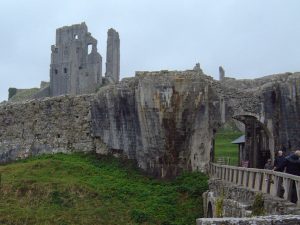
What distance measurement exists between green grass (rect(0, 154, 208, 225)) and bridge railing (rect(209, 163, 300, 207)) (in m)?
2.41

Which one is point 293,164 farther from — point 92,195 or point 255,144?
point 255,144

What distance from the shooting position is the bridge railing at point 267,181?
12.9 m

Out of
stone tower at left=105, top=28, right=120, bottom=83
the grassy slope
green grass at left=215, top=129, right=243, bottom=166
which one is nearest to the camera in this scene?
green grass at left=215, top=129, right=243, bottom=166

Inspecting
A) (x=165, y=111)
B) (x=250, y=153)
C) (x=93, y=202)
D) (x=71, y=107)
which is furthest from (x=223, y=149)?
(x=93, y=202)

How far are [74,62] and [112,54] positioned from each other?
18.5ft

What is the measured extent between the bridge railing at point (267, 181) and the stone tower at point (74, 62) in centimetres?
5721

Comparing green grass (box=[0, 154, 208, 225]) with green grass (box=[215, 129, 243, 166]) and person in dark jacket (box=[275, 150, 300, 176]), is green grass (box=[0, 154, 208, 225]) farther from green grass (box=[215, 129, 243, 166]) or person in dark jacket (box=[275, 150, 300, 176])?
green grass (box=[215, 129, 243, 166])

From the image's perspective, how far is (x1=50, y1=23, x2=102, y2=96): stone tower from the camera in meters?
78.0

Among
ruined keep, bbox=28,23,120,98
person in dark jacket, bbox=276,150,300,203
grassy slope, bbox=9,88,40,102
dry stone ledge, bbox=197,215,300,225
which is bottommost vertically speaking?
dry stone ledge, bbox=197,215,300,225

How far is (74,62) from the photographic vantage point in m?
80.1

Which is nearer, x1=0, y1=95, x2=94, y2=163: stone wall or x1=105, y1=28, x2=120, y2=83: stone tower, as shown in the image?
x1=0, y1=95, x2=94, y2=163: stone wall

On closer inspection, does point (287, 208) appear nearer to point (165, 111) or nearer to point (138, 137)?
point (165, 111)

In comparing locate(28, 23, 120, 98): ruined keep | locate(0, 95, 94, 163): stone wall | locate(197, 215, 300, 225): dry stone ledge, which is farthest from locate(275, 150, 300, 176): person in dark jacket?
locate(28, 23, 120, 98): ruined keep

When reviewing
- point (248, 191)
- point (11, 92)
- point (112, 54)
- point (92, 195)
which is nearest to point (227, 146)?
point (92, 195)
